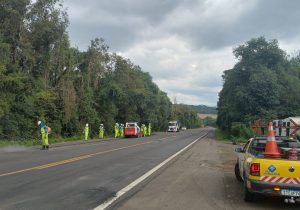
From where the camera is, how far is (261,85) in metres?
52.0

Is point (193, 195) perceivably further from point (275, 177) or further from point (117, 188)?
point (275, 177)

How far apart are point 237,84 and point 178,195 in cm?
4905

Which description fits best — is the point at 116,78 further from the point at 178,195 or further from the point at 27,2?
the point at 178,195

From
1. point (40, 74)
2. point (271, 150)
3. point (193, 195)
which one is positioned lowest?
point (193, 195)

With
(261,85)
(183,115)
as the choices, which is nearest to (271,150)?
(261,85)

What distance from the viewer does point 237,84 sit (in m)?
58.0

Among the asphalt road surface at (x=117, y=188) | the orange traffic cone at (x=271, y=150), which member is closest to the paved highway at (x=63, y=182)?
the asphalt road surface at (x=117, y=188)

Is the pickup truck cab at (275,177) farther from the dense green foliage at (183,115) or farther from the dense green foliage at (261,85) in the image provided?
the dense green foliage at (183,115)

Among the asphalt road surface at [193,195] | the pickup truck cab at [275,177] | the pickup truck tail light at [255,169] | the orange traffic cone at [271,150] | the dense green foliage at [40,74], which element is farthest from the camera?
the dense green foliage at [40,74]

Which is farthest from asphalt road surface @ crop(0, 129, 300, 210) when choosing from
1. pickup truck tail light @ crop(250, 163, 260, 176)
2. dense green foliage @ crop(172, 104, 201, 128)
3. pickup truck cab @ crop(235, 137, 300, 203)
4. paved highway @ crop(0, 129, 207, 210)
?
dense green foliage @ crop(172, 104, 201, 128)

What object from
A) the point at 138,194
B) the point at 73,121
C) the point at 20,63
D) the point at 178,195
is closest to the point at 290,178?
the point at 178,195

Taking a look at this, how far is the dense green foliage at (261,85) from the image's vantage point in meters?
52.0

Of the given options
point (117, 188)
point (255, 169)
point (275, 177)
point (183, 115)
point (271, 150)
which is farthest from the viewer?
point (183, 115)

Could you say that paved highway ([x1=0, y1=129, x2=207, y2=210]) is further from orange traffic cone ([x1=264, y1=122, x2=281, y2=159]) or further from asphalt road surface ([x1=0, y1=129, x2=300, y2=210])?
orange traffic cone ([x1=264, y1=122, x2=281, y2=159])
